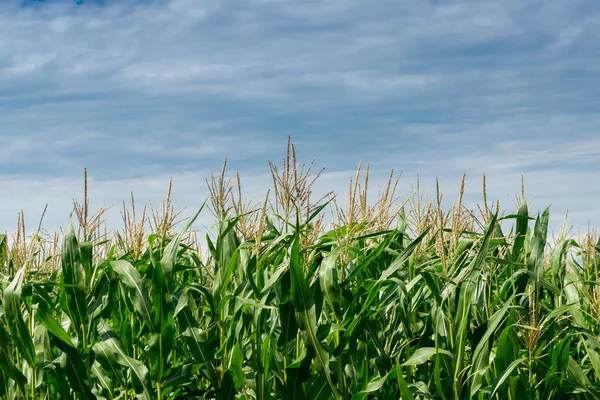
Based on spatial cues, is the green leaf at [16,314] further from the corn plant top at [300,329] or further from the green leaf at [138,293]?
the green leaf at [138,293]

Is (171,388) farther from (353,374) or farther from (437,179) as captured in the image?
(437,179)

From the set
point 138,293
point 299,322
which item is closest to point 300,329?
point 299,322

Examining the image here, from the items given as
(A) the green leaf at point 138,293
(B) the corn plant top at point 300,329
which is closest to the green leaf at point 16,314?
(B) the corn plant top at point 300,329

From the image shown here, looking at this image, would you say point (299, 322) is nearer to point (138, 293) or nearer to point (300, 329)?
point (300, 329)

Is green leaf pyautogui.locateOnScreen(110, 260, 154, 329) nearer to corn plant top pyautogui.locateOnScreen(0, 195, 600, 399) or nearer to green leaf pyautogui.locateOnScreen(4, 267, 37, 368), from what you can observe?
corn plant top pyautogui.locateOnScreen(0, 195, 600, 399)

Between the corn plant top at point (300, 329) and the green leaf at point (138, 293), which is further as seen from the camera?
the green leaf at point (138, 293)

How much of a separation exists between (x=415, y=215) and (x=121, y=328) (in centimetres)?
211

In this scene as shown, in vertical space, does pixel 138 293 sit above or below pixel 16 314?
above

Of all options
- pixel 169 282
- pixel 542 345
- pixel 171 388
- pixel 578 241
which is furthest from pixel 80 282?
pixel 578 241

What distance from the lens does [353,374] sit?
3.60m

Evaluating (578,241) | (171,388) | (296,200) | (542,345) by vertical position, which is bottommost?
(171,388)

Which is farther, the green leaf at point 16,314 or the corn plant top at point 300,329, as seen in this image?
the green leaf at point 16,314

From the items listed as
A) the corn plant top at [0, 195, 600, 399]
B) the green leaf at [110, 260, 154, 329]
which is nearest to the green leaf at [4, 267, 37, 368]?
the corn plant top at [0, 195, 600, 399]

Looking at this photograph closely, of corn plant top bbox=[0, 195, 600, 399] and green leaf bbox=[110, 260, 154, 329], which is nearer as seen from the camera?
corn plant top bbox=[0, 195, 600, 399]
